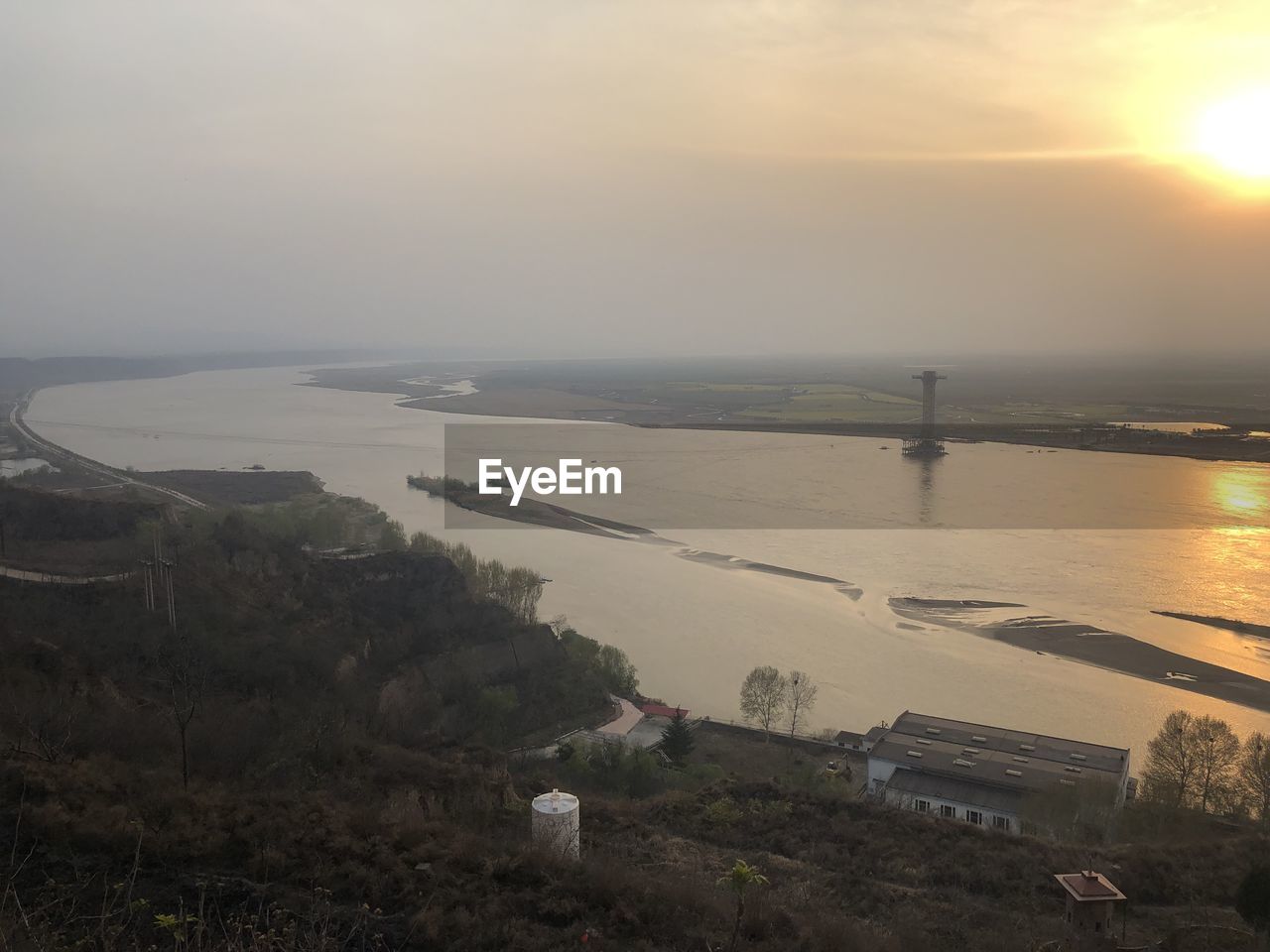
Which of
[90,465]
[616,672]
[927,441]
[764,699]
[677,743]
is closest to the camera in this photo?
[677,743]

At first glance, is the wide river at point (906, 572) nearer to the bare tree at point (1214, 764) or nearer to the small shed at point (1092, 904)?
the bare tree at point (1214, 764)

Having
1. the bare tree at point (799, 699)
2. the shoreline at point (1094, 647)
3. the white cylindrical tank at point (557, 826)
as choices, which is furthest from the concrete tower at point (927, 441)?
the white cylindrical tank at point (557, 826)

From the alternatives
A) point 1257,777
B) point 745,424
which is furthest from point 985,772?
point 745,424

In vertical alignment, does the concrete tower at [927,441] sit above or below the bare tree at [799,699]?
above

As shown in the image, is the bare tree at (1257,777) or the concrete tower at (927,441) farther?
the concrete tower at (927,441)

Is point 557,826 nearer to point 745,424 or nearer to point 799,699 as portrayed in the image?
point 799,699

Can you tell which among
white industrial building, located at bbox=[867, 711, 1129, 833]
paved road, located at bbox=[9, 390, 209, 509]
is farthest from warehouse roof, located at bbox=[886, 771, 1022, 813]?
paved road, located at bbox=[9, 390, 209, 509]

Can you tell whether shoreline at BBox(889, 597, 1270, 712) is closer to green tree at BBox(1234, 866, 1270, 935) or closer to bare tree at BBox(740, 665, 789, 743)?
bare tree at BBox(740, 665, 789, 743)
